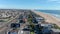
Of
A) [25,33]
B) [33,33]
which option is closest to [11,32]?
[25,33]

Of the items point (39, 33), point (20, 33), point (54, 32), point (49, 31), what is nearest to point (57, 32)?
point (54, 32)

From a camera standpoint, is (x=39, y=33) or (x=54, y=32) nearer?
(x=54, y=32)

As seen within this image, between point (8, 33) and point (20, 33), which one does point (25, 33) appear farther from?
point (8, 33)

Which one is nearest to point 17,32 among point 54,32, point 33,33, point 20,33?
point 20,33

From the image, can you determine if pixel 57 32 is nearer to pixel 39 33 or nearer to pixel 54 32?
pixel 54 32

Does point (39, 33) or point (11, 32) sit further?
point (39, 33)

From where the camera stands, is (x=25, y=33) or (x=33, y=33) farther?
(x=33, y=33)

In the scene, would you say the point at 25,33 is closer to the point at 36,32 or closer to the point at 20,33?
the point at 20,33
